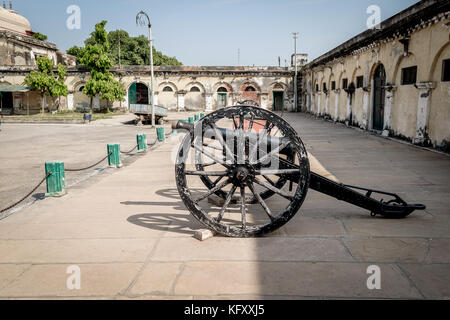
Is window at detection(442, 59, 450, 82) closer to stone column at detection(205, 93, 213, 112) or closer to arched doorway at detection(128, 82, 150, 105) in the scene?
stone column at detection(205, 93, 213, 112)

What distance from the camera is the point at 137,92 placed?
31844 mm

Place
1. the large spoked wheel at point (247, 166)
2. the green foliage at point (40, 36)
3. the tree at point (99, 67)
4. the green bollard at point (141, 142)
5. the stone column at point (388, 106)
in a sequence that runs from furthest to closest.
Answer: the green foliage at point (40, 36) < the tree at point (99, 67) < the stone column at point (388, 106) < the green bollard at point (141, 142) < the large spoked wheel at point (247, 166)

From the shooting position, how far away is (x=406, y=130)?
1124 cm

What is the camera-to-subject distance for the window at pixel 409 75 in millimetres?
10797

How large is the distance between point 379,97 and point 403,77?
229cm

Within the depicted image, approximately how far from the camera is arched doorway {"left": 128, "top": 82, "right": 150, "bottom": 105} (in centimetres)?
3162

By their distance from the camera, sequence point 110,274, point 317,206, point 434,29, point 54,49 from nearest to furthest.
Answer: point 110,274
point 317,206
point 434,29
point 54,49

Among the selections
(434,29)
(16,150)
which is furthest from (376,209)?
(16,150)

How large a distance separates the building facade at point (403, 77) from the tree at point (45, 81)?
2199cm

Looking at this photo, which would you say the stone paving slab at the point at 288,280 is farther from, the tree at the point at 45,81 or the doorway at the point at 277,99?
the doorway at the point at 277,99

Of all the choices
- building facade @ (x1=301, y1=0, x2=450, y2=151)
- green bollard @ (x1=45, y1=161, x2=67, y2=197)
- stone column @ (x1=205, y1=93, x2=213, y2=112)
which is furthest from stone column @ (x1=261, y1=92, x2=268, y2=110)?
green bollard @ (x1=45, y1=161, x2=67, y2=197)

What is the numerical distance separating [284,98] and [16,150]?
2460 centimetres

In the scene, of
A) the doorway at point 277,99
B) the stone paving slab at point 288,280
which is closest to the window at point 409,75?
the stone paving slab at point 288,280
